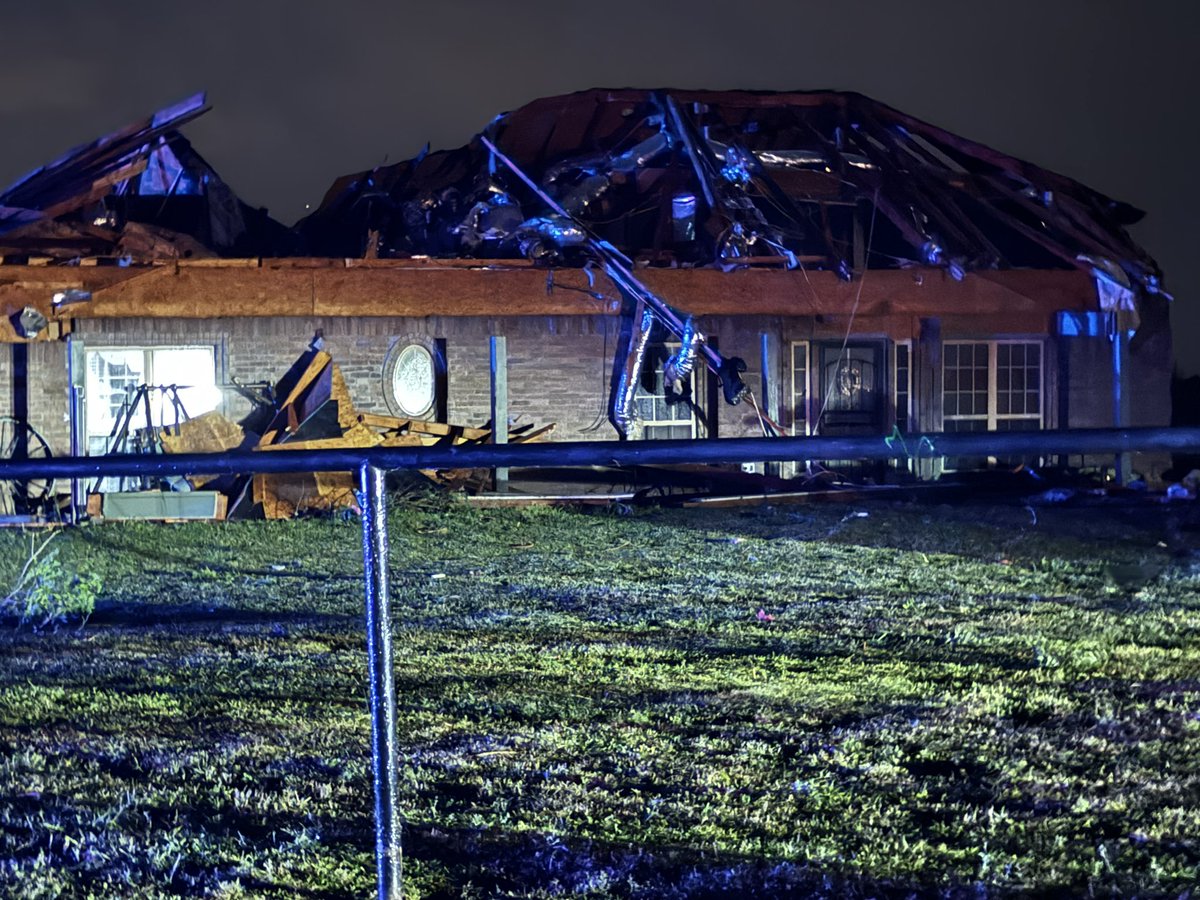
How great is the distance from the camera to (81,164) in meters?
18.0

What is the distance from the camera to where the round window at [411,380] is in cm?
1695

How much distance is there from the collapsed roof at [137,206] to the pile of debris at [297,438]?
2849 millimetres

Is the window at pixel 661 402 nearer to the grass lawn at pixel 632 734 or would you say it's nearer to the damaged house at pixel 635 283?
the damaged house at pixel 635 283

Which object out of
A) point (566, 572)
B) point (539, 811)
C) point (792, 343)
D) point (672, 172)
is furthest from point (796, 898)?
point (672, 172)

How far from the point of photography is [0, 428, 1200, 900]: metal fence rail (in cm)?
208

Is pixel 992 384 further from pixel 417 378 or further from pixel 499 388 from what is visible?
pixel 417 378

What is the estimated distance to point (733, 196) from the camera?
1823cm

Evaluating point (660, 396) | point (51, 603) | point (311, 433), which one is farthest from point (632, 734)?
point (660, 396)

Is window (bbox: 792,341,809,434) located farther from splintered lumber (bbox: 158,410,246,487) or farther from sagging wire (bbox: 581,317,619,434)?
splintered lumber (bbox: 158,410,246,487)

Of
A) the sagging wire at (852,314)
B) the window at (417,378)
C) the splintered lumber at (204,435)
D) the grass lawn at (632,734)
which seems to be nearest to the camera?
the grass lawn at (632,734)

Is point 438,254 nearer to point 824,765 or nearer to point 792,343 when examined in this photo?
point 792,343

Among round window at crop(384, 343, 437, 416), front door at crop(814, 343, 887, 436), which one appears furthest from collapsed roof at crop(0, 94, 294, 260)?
front door at crop(814, 343, 887, 436)

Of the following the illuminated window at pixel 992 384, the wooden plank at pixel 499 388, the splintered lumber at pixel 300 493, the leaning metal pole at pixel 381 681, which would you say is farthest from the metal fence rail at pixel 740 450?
the illuminated window at pixel 992 384

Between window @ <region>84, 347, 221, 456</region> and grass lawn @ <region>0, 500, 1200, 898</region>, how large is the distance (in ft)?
24.7
